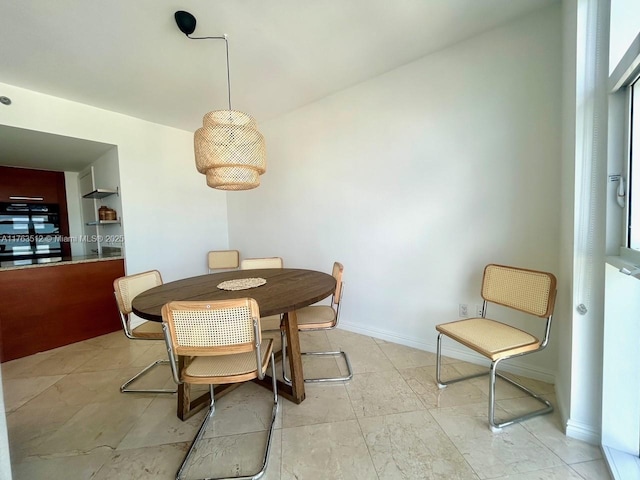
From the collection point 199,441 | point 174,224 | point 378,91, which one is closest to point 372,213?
point 378,91

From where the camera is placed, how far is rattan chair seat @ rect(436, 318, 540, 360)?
1388mm

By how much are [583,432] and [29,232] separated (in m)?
6.32

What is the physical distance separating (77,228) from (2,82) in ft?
8.42

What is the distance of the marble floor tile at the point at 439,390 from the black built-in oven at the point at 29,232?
4.78 meters

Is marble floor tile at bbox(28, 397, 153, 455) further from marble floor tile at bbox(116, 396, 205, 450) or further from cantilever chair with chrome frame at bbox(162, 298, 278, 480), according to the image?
cantilever chair with chrome frame at bbox(162, 298, 278, 480)

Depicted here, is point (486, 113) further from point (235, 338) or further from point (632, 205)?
point (235, 338)

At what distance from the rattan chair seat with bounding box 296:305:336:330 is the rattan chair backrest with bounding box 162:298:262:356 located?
2.19 ft

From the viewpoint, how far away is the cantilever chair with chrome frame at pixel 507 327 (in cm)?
139

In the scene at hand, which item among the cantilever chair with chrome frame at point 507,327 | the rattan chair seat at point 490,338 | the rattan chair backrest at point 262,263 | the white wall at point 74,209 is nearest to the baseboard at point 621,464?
the cantilever chair with chrome frame at point 507,327

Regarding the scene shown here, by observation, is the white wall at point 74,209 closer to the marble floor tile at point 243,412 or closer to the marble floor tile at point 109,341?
the marble floor tile at point 109,341

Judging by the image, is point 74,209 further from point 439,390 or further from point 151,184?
point 439,390

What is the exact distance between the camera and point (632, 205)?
110 centimetres

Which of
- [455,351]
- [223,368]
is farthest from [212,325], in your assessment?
[455,351]

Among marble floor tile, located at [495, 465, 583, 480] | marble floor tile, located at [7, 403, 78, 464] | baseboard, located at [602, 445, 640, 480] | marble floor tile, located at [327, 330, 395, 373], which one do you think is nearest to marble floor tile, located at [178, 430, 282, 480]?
marble floor tile, located at [327, 330, 395, 373]
